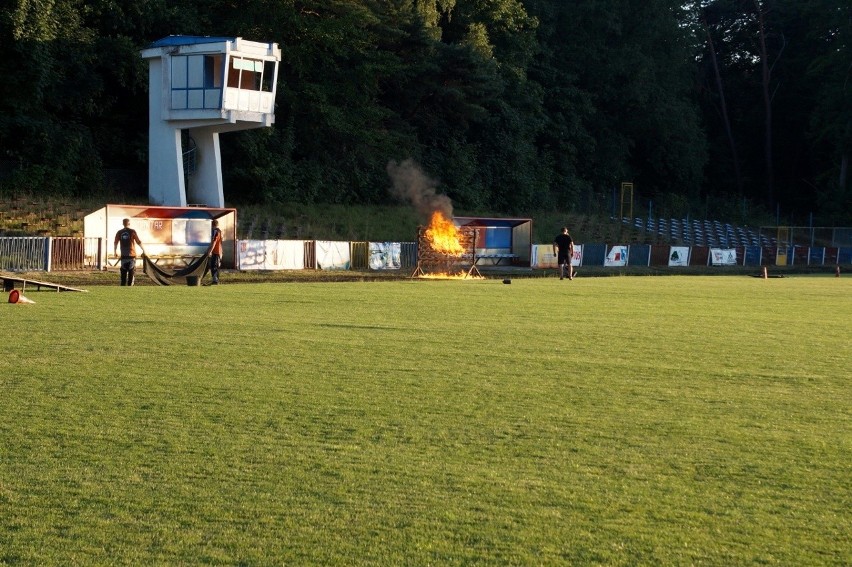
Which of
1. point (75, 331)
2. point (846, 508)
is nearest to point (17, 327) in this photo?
point (75, 331)

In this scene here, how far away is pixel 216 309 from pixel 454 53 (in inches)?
1750

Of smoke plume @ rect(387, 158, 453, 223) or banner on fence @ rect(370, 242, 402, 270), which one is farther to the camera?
smoke plume @ rect(387, 158, 453, 223)

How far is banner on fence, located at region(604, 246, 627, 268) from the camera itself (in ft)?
178

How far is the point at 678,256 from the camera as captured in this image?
5850 cm

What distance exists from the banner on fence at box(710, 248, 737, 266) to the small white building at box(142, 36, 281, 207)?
25932mm

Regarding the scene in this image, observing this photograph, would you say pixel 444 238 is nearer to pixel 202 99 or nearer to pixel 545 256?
pixel 545 256

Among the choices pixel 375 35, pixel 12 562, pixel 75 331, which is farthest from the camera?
pixel 375 35

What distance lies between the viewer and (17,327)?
16.4 m

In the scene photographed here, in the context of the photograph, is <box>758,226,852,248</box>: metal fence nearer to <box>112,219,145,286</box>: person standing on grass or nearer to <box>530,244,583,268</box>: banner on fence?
<box>530,244,583,268</box>: banner on fence

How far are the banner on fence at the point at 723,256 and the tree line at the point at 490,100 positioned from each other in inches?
537

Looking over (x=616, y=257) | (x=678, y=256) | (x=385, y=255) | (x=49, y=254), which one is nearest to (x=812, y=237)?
(x=678, y=256)

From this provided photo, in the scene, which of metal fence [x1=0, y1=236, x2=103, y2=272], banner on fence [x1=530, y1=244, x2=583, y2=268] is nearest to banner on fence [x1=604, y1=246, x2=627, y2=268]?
banner on fence [x1=530, y1=244, x2=583, y2=268]

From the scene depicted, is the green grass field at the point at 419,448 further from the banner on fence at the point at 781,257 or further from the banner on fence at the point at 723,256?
the banner on fence at the point at 781,257

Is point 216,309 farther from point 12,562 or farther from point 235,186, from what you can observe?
point 235,186
